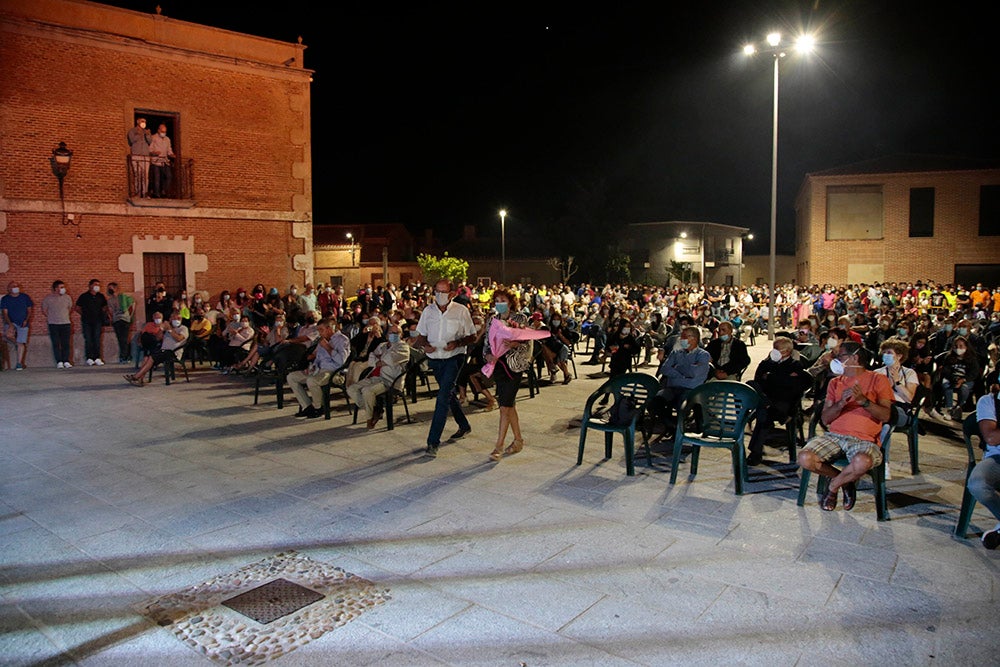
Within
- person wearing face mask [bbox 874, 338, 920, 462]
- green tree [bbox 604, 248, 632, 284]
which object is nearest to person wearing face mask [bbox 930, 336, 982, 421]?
person wearing face mask [bbox 874, 338, 920, 462]

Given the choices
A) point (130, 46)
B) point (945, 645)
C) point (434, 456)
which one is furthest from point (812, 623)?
point (130, 46)

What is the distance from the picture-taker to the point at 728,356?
332 inches

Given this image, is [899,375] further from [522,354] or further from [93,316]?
[93,316]

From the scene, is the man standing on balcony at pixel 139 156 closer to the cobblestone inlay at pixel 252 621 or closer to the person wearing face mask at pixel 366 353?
the person wearing face mask at pixel 366 353

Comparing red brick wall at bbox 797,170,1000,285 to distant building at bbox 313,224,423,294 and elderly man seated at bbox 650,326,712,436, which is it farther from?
elderly man seated at bbox 650,326,712,436

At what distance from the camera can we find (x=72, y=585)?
4.09 metres

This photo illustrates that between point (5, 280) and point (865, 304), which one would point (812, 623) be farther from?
point (865, 304)

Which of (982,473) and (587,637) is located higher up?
(982,473)

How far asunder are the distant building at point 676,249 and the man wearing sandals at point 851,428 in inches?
1752

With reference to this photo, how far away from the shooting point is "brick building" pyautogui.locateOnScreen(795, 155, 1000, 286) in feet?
114

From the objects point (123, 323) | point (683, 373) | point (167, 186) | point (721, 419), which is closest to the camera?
point (721, 419)

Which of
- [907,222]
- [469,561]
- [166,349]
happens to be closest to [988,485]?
[469,561]

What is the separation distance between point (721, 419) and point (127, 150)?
14782 millimetres

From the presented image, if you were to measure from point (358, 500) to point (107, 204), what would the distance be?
13130mm
